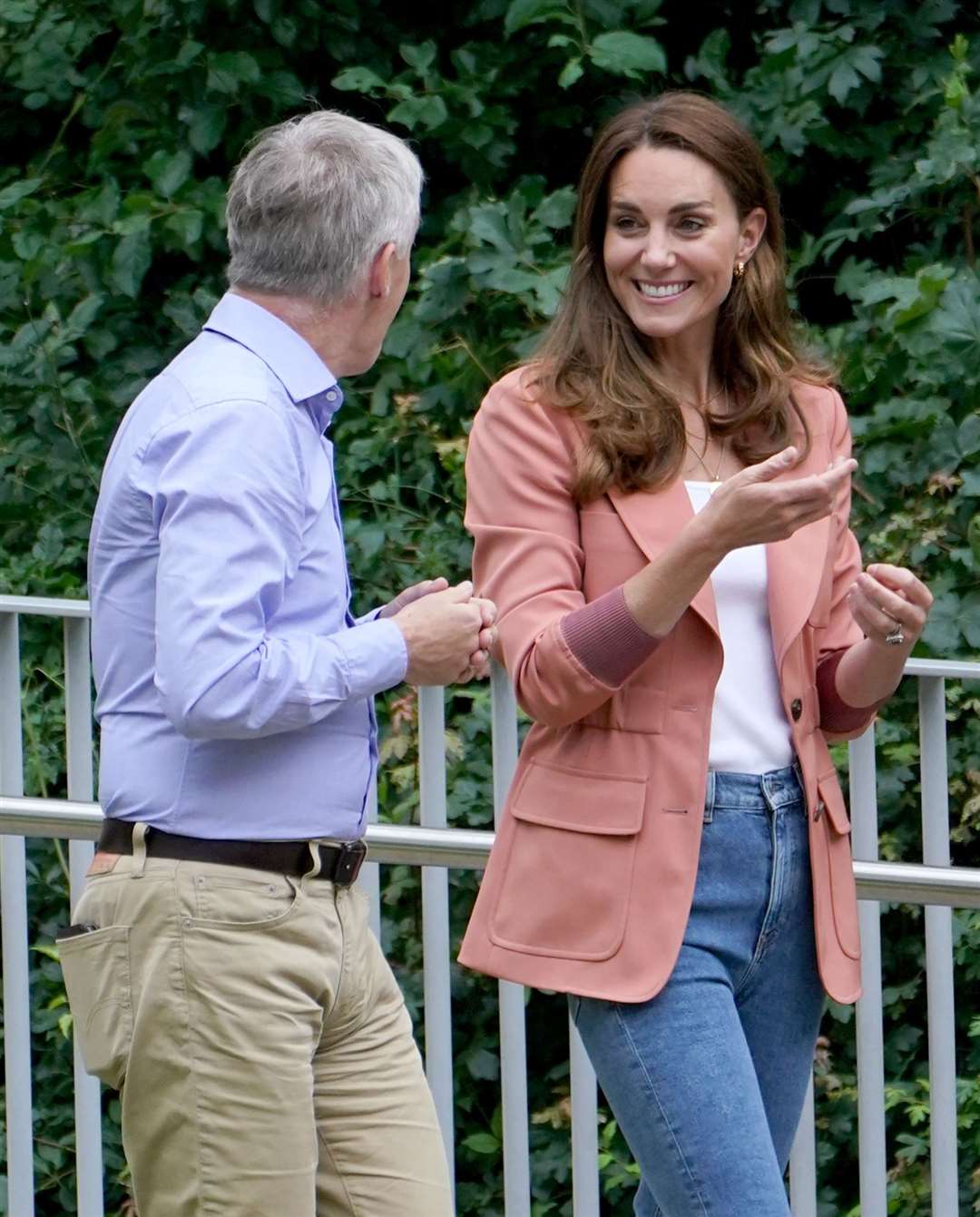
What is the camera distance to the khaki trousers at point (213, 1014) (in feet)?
7.26

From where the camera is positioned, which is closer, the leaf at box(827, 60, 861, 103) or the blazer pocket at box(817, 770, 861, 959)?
the blazer pocket at box(817, 770, 861, 959)

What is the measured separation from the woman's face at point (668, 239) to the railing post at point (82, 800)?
1.00 m

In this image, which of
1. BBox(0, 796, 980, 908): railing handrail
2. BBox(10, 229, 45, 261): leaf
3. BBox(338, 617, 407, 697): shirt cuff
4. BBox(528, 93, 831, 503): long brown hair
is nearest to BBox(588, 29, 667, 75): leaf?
BBox(10, 229, 45, 261): leaf

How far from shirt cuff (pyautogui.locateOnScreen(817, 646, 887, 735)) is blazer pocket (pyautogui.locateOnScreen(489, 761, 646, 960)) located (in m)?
0.36

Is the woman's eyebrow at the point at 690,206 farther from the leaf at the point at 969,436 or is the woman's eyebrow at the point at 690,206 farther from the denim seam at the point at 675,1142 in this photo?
the leaf at the point at 969,436

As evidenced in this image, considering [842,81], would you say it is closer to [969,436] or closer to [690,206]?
[969,436]

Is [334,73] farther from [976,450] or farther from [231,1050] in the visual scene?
[231,1050]

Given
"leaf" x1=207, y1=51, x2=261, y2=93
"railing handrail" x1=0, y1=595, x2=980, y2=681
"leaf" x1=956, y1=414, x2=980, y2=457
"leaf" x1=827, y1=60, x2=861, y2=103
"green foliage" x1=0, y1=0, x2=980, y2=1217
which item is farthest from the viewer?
"leaf" x1=207, y1=51, x2=261, y2=93

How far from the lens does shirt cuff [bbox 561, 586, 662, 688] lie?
2314mm

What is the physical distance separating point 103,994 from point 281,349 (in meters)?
0.74

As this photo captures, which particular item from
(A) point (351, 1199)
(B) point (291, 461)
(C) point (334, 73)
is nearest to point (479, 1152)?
(A) point (351, 1199)

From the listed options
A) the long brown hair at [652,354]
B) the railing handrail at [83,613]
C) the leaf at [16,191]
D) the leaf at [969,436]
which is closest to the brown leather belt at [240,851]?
the long brown hair at [652,354]

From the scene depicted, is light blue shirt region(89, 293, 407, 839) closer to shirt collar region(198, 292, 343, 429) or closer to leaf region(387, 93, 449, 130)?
shirt collar region(198, 292, 343, 429)

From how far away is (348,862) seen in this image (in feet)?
7.58
